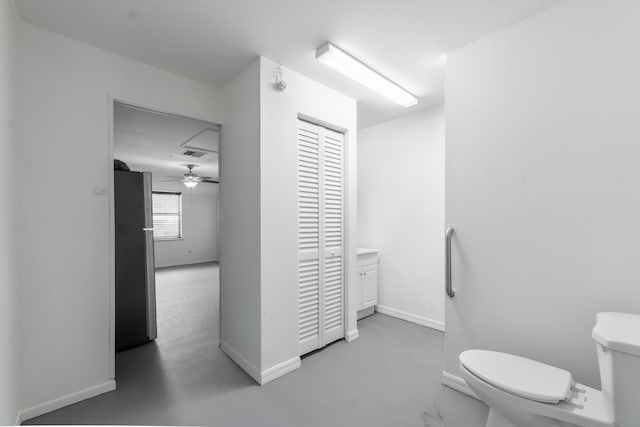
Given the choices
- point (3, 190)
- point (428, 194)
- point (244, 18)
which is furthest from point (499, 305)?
point (3, 190)

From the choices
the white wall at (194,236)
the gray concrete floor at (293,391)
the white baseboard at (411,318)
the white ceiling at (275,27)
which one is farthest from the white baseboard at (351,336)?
the white wall at (194,236)

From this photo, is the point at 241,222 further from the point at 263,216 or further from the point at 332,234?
the point at 332,234

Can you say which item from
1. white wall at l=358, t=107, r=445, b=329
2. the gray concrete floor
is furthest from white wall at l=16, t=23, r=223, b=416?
white wall at l=358, t=107, r=445, b=329

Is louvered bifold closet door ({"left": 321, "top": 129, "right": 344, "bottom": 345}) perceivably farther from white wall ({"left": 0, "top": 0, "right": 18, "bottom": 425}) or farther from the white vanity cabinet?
→ white wall ({"left": 0, "top": 0, "right": 18, "bottom": 425})

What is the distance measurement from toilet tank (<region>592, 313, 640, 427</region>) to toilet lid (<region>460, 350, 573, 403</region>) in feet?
0.51

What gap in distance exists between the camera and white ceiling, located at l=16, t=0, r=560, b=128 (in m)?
1.58

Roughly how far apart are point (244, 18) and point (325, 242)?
1799mm

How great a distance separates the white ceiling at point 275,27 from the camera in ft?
5.20

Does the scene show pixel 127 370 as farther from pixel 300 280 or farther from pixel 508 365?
pixel 508 365

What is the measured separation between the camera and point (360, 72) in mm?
2211

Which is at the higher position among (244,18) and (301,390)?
(244,18)

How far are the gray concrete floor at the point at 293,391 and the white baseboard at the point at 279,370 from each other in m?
0.05

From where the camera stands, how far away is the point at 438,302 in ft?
9.89

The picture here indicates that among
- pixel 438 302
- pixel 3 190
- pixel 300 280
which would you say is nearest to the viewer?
pixel 3 190
